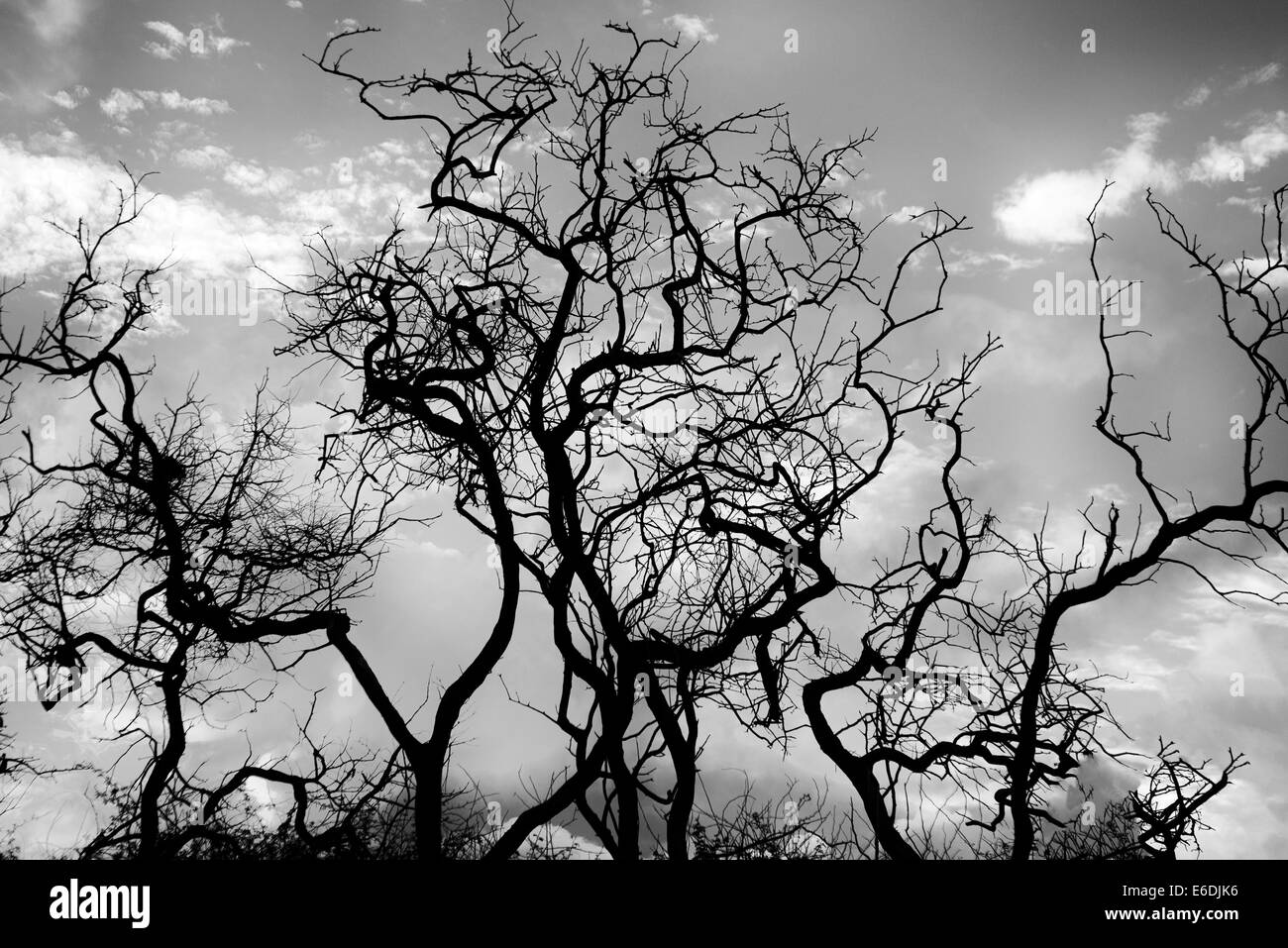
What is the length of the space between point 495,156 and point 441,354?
1780 millimetres

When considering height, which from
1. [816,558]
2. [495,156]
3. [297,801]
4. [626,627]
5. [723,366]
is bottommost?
[297,801]

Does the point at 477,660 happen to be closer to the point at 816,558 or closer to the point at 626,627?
the point at 626,627

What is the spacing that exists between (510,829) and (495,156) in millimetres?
5637

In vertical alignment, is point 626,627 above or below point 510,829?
above

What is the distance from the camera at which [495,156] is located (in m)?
7.44

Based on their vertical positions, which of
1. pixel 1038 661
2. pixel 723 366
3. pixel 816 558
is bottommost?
pixel 1038 661
